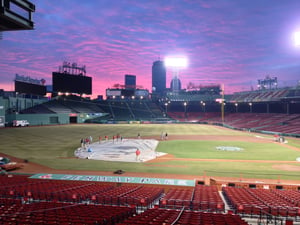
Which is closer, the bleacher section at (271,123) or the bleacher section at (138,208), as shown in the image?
the bleacher section at (138,208)

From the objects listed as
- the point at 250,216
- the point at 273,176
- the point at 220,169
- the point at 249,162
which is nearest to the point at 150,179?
the point at 220,169

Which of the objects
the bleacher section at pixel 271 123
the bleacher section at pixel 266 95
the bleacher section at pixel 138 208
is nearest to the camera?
the bleacher section at pixel 138 208

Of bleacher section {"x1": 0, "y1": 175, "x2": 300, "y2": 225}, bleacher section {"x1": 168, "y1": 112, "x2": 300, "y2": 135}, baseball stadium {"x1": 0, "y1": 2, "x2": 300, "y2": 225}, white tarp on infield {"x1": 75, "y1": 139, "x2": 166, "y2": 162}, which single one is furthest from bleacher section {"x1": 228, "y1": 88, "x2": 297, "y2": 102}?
bleacher section {"x1": 0, "y1": 175, "x2": 300, "y2": 225}

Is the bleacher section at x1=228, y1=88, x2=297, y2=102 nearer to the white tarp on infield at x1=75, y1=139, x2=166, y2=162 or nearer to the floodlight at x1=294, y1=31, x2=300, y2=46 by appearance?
the floodlight at x1=294, y1=31, x2=300, y2=46

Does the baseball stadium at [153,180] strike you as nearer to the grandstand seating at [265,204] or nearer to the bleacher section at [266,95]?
the grandstand seating at [265,204]

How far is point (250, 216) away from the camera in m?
11.0

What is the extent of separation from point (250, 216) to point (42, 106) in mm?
100123

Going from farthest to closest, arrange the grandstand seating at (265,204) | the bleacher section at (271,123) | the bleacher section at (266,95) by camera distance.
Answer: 1. the bleacher section at (266,95)
2. the bleacher section at (271,123)
3. the grandstand seating at (265,204)

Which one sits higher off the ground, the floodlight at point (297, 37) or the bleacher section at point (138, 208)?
the floodlight at point (297, 37)

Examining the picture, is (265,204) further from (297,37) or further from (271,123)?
(271,123)

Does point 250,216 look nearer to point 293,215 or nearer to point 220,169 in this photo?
point 293,215

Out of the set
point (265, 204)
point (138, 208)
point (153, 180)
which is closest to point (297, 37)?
point (153, 180)

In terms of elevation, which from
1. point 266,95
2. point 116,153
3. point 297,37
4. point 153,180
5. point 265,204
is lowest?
point 153,180

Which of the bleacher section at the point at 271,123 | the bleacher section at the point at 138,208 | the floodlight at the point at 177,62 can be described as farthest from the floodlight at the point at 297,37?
the bleacher section at the point at 138,208
